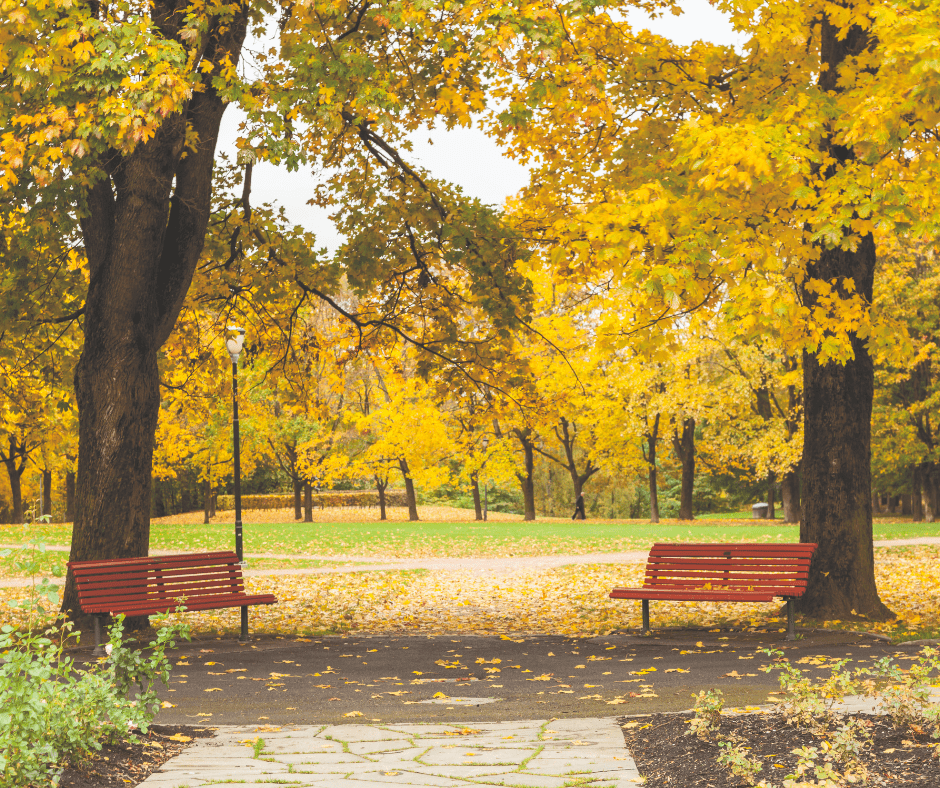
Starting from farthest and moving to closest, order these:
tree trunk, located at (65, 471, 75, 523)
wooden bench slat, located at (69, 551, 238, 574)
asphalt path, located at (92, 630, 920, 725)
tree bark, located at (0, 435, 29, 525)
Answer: tree trunk, located at (65, 471, 75, 523), tree bark, located at (0, 435, 29, 525), wooden bench slat, located at (69, 551, 238, 574), asphalt path, located at (92, 630, 920, 725)

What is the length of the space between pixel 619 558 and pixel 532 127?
428 inches

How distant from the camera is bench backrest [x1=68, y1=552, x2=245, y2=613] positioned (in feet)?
26.4

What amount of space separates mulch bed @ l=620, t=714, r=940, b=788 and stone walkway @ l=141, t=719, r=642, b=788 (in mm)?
145

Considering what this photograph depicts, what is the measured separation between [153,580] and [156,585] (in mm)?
61

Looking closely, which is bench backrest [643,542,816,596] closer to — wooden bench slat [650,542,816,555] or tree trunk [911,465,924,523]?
wooden bench slat [650,542,816,555]

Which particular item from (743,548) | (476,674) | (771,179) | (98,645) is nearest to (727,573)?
(743,548)

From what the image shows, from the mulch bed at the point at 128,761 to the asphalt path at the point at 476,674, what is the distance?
0.67m

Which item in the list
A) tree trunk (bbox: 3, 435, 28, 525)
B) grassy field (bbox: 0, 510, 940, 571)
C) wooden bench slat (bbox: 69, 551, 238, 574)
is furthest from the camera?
tree trunk (bbox: 3, 435, 28, 525)

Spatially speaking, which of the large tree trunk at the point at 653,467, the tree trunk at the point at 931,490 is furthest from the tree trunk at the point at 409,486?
the tree trunk at the point at 931,490

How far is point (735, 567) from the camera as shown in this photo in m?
8.70

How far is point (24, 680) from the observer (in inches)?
153

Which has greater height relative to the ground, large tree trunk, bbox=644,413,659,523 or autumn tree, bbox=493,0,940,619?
autumn tree, bbox=493,0,940,619

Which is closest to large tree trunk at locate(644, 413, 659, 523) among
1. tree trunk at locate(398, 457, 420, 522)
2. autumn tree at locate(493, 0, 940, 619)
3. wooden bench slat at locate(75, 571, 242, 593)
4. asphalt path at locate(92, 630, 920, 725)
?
tree trunk at locate(398, 457, 420, 522)

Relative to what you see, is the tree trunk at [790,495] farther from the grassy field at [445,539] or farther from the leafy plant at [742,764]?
the leafy plant at [742,764]
